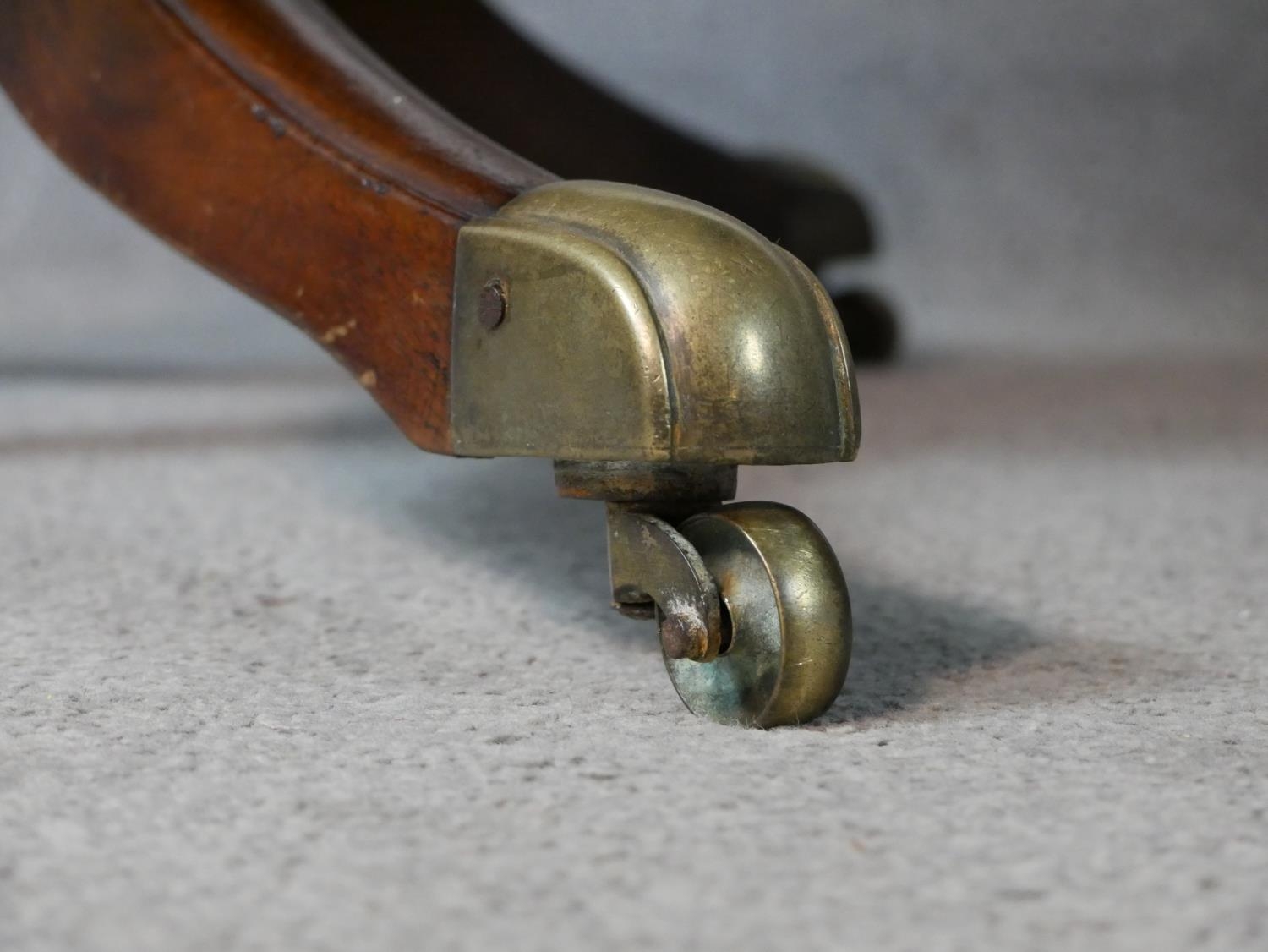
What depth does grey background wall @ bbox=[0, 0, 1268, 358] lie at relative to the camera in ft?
7.33

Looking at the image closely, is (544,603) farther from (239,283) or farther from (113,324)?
(113,324)

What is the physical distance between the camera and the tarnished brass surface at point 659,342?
21.2 inches

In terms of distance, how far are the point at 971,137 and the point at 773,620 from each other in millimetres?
2017

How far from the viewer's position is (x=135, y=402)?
4.78 ft

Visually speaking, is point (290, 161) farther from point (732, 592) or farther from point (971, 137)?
point (971, 137)

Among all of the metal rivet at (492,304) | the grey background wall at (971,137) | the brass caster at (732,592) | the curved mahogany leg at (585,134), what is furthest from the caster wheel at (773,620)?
the grey background wall at (971,137)

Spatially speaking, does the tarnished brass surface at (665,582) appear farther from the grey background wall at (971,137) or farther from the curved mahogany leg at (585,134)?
the grey background wall at (971,137)

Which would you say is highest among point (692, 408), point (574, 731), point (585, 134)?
point (585, 134)

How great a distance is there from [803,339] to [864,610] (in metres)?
0.23

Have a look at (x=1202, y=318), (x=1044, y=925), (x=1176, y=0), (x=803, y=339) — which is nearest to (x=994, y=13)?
(x=1176, y=0)

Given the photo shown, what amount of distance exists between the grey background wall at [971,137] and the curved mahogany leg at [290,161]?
1.39 metres

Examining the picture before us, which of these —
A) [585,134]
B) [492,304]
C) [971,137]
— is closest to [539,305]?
[492,304]

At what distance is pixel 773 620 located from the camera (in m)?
0.53

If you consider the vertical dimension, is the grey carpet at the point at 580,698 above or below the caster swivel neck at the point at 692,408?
below
